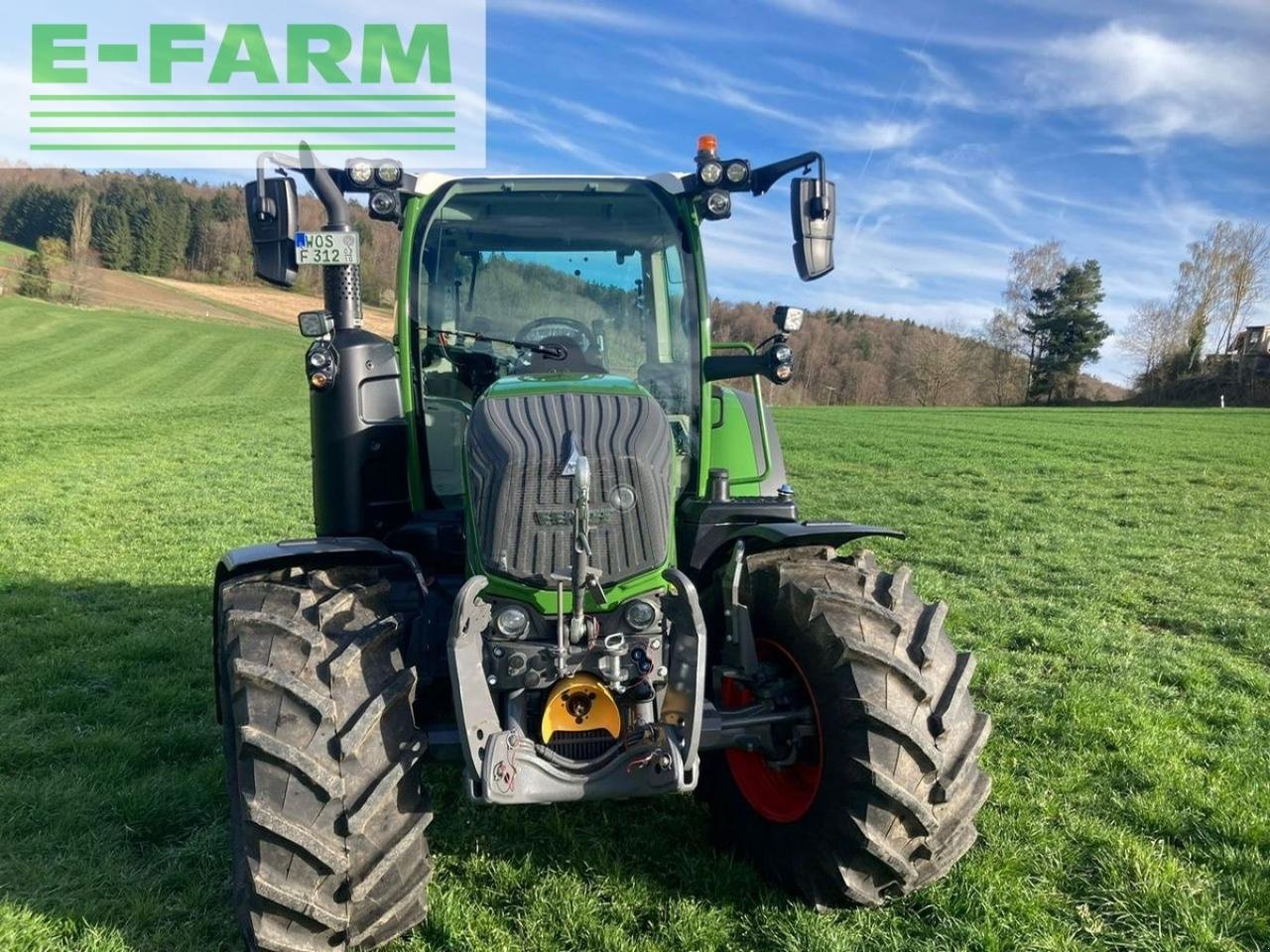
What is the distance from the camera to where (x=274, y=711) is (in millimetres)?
2896

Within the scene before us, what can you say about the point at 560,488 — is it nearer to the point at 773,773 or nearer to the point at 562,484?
the point at 562,484

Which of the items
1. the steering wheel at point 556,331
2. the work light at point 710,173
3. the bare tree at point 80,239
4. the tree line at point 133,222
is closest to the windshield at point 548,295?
the steering wheel at point 556,331

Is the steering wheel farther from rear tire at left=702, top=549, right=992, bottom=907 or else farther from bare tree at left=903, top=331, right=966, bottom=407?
bare tree at left=903, top=331, right=966, bottom=407

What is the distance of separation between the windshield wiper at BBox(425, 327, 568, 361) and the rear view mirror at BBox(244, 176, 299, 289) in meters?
0.78

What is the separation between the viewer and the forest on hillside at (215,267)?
50469 mm

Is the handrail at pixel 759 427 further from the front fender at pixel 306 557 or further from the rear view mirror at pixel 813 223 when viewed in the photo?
the front fender at pixel 306 557

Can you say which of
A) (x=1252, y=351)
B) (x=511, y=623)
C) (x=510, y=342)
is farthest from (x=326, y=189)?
(x=1252, y=351)

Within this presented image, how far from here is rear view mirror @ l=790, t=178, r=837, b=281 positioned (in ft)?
13.0

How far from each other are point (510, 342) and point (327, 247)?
0.87 metres

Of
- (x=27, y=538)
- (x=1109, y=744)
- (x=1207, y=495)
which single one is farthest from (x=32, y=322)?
(x=1109, y=744)

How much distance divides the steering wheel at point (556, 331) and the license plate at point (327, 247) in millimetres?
811

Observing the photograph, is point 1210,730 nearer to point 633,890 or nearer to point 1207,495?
point 633,890

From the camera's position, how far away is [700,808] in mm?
4121

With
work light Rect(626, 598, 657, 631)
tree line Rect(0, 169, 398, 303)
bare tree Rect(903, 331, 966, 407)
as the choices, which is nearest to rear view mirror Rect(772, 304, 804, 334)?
work light Rect(626, 598, 657, 631)
